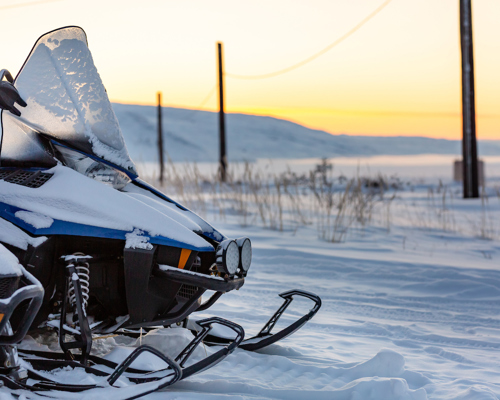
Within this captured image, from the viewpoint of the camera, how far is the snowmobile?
2572 millimetres

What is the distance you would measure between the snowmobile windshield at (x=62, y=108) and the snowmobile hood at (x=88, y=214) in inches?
8.3

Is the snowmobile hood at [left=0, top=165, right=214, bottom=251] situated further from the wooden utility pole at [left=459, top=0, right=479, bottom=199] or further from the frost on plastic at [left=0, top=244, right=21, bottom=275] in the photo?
the wooden utility pole at [left=459, top=0, right=479, bottom=199]

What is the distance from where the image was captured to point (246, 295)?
488 cm

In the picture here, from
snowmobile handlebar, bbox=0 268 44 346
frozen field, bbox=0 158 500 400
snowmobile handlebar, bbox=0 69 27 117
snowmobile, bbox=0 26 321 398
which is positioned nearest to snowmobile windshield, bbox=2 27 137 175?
snowmobile, bbox=0 26 321 398

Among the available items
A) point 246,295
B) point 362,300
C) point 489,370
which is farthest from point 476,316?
point 246,295

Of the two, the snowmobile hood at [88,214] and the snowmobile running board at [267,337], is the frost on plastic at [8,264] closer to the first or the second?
the snowmobile hood at [88,214]

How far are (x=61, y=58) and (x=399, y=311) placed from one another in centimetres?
312

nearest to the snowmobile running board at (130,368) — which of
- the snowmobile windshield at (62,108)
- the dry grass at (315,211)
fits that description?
the snowmobile windshield at (62,108)

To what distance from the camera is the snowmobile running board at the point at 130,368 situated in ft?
7.89

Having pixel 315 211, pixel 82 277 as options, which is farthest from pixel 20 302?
pixel 315 211

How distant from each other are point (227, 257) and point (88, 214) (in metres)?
0.67

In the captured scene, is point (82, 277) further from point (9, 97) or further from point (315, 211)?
point (315, 211)

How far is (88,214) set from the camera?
103 inches

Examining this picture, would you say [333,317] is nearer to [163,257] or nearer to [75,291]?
[163,257]
